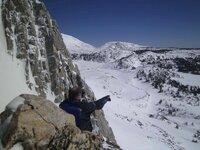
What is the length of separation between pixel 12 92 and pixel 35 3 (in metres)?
10.3

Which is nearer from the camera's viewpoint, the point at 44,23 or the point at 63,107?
the point at 63,107

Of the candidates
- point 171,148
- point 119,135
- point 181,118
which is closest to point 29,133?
point 119,135

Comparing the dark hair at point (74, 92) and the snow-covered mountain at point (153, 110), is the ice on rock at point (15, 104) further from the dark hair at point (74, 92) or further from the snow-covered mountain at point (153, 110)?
the snow-covered mountain at point (153, 110)

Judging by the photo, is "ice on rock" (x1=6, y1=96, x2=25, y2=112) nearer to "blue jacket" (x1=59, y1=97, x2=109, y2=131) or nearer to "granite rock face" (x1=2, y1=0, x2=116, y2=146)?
"blue jacket" (x1=59, y1=97, x2=109, y2=131)

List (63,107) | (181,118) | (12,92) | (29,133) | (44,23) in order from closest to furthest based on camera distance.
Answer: (29,133)
(63,107)
(12,92)
(44,23)
(181,118)

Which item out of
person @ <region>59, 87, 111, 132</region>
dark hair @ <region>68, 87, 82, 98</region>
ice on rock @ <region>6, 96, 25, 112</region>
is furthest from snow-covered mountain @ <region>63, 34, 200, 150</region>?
ice on rock @ <region>6, 96, 25, 112</region>

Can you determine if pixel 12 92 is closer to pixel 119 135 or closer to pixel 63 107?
pixel 63 107

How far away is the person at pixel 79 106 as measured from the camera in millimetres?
6957

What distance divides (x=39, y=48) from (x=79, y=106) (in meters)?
17.7

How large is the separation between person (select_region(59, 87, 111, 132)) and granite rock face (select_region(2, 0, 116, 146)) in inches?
501

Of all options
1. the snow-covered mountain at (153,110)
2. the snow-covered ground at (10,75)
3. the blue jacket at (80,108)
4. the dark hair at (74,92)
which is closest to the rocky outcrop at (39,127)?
the blue jacket at (80,108)

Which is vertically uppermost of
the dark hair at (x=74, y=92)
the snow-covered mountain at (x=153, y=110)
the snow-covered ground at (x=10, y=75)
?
the dark hair at (x=74, y=92)

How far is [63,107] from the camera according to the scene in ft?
23.7

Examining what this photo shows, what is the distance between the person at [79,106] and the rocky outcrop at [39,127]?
360 millimetres
